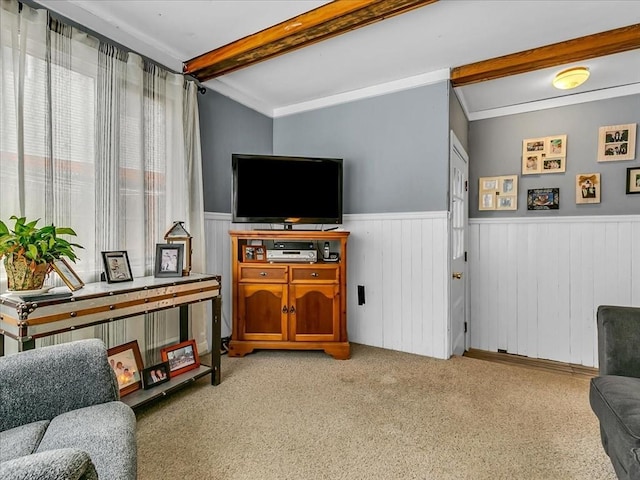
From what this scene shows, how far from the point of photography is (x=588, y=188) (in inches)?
126

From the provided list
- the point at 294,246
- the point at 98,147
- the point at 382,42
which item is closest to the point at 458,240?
the point at 294,246

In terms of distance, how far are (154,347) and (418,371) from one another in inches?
76.6

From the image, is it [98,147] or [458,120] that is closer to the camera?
[98,147]

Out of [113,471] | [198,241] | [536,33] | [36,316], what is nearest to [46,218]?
[36,316]

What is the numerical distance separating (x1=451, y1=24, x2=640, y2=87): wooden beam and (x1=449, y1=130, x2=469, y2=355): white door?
486 millimetres

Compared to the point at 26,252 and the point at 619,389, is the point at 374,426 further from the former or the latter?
the point at 26,252

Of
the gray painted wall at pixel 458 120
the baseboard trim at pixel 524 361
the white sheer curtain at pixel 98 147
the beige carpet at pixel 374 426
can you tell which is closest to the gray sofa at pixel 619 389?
the beige carpet at pixel 374 426

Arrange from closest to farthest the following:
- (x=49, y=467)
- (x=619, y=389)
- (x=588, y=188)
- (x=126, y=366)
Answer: (x=49, y=467)
(x=619, y=389)
(x=126, y=366)
(x=588, y=188)

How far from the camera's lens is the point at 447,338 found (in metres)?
2.79

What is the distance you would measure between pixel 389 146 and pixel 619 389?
2320mm

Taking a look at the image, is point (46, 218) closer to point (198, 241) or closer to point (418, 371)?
point (198, 241)

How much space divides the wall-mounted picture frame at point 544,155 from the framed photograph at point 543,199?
19 cm

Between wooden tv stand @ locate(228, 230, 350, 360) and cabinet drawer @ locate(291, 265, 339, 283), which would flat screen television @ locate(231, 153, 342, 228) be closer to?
wooden tv stand @ locate(228, 230, 350, 360)

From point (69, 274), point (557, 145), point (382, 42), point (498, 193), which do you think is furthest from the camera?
point (498, 193)
